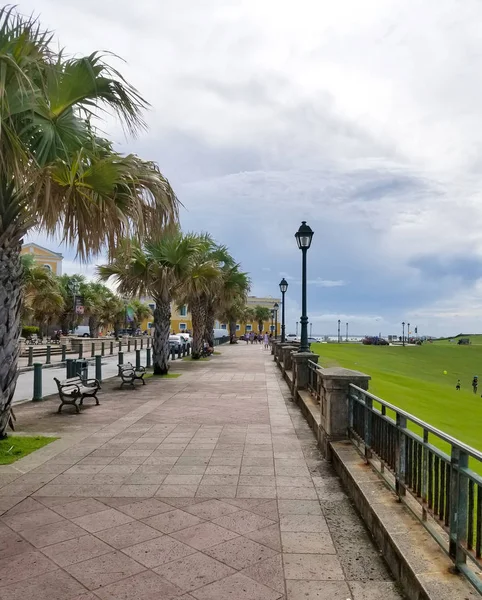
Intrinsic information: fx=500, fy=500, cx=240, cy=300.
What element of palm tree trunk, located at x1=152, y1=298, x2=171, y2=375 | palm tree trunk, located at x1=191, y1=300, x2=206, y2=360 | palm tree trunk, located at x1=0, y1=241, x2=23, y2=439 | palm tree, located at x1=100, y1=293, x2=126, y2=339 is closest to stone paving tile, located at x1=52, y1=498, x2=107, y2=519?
palm tree trunk, located at x1=0, y1=241, x2=23, y2=439

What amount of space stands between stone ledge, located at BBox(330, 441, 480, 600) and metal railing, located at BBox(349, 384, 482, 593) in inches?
3.3

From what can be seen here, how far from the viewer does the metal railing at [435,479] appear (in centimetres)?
314

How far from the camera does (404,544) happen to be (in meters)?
3.70

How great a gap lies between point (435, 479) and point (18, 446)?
21.5 feet

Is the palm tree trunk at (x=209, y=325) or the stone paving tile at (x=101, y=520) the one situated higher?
the palm tree trunk at (x=209, y=325)

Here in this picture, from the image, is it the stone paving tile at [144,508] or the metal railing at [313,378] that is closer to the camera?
the stone paving tile at [144,508]

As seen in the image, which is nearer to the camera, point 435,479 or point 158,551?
point 435,479

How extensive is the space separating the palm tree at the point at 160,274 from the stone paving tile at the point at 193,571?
16499 millimetres

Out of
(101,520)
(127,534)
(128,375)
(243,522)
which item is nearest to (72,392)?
(128,375)

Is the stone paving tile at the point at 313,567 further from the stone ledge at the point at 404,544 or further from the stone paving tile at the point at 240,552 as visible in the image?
the stone ledge at the point at 404,544

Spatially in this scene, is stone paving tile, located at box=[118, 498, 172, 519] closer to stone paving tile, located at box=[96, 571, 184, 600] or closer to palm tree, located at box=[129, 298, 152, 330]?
stone paving tile, located at box=[96, 571, 184, 600]

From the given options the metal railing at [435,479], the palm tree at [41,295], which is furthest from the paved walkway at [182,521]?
the palm tree at [41,295]

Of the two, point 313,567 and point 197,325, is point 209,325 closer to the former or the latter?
point 197,325

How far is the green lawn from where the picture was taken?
23.8 feet
